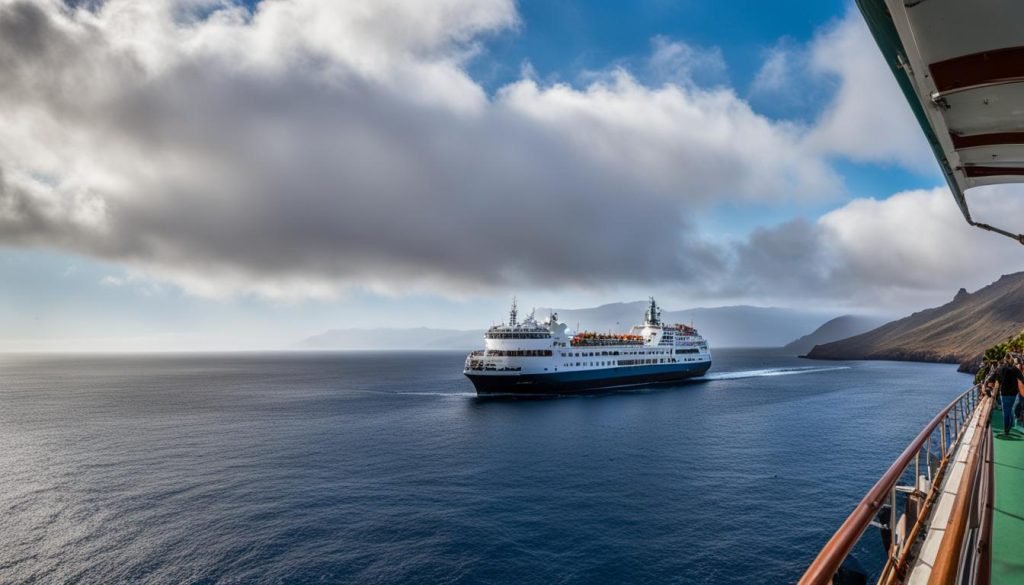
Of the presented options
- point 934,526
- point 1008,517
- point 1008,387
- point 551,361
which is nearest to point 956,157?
point 934,526

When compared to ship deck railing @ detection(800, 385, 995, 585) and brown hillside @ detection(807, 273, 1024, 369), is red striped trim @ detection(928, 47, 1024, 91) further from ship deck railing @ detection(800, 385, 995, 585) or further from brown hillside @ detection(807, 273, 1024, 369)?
brown hillside @ detection(807, 273, 1024, 369)

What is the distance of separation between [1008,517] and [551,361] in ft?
185

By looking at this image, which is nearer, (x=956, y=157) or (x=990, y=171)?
(x=956, y=157)

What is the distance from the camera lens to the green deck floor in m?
4.40

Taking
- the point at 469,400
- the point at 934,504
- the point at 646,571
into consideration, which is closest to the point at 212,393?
the point at 469,400

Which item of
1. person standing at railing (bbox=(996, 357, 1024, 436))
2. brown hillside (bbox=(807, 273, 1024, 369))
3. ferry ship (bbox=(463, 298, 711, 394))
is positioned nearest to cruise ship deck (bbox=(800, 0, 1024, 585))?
person standing at railing (bbox=(996, 357, 1024, 436))

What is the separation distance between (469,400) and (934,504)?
5731 cm

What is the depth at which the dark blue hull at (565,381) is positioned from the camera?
60438 millimetres

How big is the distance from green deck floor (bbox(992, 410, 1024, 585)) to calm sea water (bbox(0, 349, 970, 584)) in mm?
10050

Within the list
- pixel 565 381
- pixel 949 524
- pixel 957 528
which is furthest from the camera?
pixel 565 381

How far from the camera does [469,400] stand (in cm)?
6081

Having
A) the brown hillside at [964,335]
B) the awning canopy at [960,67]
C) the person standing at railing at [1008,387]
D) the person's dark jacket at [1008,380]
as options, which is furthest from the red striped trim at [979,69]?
the brown hillside at [964,335]

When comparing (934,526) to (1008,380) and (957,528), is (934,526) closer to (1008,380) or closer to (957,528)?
(957,528)

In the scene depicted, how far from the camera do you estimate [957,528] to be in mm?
4383
